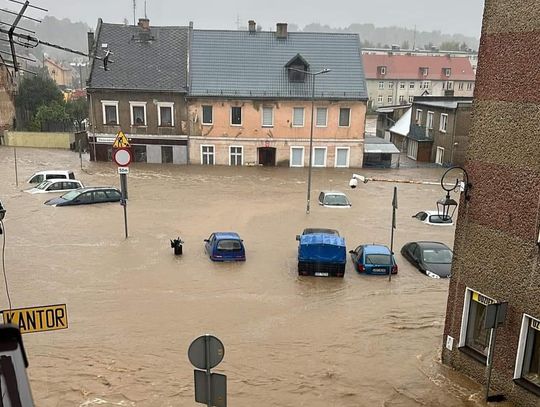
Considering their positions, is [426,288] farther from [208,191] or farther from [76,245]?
[208,191]

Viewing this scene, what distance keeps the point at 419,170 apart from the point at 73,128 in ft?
111

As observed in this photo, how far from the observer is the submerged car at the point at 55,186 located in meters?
28.0

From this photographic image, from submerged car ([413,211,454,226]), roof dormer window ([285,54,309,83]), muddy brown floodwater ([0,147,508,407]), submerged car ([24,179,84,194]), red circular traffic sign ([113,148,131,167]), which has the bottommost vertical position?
muddy brown floodwater ([0,147,508,407])

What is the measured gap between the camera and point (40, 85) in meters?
55.0

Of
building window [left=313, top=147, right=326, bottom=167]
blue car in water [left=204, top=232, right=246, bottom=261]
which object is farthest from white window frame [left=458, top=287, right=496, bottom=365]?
→ building window [left=313, top=147, right=326, bottom=167]

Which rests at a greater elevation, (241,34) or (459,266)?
(241,34)

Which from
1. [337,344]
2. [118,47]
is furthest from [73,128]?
[337,344]

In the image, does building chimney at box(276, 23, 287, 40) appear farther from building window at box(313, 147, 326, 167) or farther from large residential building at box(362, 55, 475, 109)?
large residential building at box(362, 55, 475, 109)

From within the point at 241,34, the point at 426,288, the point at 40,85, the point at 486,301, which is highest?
the point at 241,34

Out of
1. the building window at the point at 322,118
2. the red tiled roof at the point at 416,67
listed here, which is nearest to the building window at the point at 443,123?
the building window at the point at 322,118

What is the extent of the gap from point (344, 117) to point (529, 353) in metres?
31.3

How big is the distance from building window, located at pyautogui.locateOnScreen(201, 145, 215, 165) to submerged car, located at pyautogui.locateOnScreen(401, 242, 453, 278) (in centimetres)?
2286

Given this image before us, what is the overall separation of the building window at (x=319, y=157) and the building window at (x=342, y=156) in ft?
3.36

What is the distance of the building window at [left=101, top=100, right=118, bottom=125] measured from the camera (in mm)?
38938
